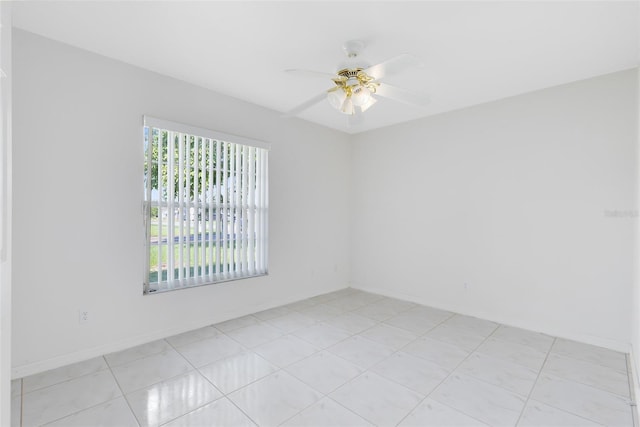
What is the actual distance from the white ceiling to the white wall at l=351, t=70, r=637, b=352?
0.46 m

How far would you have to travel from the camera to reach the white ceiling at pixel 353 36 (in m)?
2.07

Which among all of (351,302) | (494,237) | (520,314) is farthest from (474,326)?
(351,302)

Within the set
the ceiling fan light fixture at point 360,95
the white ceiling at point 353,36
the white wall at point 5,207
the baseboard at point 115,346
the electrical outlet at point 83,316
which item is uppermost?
the white ceiling at point 353,36

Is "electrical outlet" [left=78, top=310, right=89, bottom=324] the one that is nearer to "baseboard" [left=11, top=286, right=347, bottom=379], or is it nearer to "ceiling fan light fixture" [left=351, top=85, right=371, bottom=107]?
"baseboard" [left=11, top=286, right=347, bottom=379]

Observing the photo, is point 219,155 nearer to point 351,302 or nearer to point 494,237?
point 351,302

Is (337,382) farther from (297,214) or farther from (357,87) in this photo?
(297,214)

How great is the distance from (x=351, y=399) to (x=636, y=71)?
3.84 m

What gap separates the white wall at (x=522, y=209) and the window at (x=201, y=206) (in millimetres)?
2043

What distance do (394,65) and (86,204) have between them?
8.98 ft

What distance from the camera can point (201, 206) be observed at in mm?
3371

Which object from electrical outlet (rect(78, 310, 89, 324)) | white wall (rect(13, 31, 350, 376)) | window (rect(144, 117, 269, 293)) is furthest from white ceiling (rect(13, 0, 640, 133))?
electrical outlet (rect(78, 310, 89, 324))

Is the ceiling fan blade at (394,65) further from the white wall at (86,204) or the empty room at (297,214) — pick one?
the white wall at (86,204)

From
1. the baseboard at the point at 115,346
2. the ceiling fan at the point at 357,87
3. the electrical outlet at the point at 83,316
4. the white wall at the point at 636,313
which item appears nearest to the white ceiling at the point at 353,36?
the ceiling fan at the point at 357,87

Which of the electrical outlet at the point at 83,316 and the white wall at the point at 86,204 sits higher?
the white wall at the point at 86,204
